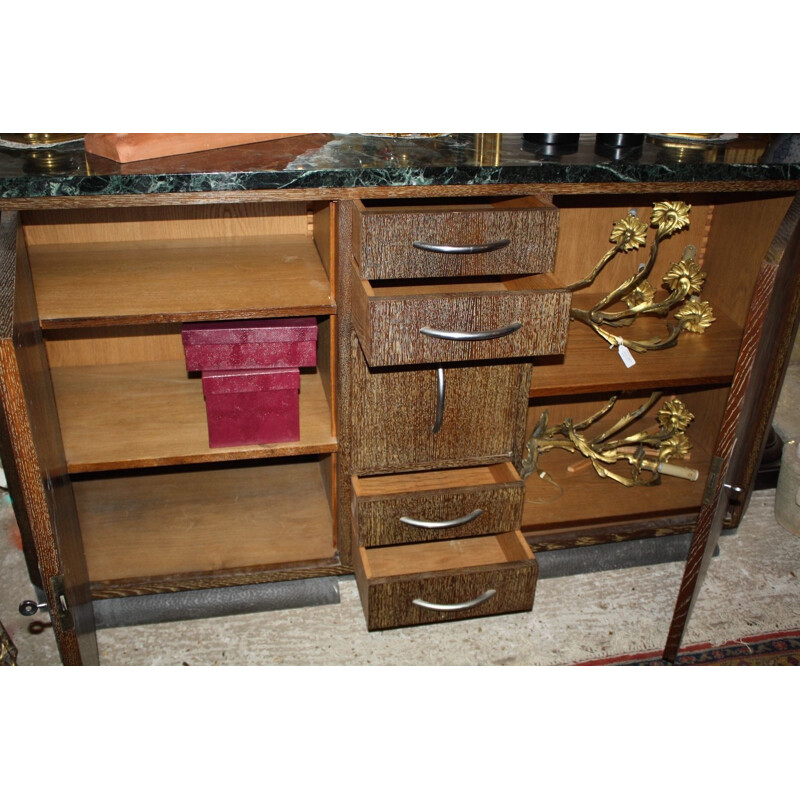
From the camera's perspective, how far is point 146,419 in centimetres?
188

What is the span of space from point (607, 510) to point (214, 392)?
1.04 metres

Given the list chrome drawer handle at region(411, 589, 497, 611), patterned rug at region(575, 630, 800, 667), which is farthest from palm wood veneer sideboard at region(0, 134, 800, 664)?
patterned rug at region(575, 630, 800, 667)

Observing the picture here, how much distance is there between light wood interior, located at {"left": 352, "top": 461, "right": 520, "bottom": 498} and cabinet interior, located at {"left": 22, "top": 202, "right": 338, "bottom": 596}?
13 cm

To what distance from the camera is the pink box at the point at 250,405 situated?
1.75 metres

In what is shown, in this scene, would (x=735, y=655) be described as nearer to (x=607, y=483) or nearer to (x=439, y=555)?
(x=607, y=483)

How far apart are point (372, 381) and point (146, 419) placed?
0.57 m

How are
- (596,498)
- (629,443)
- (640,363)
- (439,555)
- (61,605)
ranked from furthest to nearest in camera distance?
(629,443)
(596,498)
(640,363)
(439,555)
(61,605)

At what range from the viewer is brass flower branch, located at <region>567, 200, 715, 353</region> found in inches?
75.2

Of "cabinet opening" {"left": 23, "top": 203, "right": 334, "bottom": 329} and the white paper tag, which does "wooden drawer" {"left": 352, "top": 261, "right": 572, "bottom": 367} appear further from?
the white paper tag

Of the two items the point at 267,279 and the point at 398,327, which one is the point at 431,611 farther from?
the point at 267,279

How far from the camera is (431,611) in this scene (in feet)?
5.45

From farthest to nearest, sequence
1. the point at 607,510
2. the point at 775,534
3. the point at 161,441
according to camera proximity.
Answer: the point at 775,534 < the point at 607,510 < the point at 161,441

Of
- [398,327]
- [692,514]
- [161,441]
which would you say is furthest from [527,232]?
[692,514]

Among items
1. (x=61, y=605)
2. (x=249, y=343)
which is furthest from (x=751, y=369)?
(x=61, y=605)
